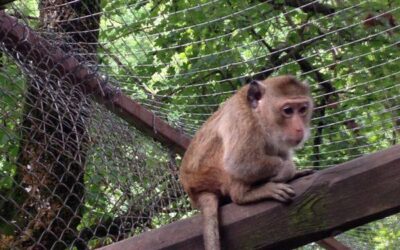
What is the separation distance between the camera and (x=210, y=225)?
9.16ft

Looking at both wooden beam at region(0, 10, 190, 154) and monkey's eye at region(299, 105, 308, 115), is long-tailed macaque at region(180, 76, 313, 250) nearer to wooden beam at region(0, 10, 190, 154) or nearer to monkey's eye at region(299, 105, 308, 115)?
monkey's eye at region(299, 105, 308, 115)

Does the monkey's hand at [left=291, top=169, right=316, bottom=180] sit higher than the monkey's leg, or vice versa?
the monkey's hand at [left=291, top=169, right=316, bottom=180]

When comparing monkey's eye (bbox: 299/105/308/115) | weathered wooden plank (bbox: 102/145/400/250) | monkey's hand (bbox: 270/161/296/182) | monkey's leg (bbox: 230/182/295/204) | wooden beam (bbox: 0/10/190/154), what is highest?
wooden beam (bbox: 0/10/190/154)

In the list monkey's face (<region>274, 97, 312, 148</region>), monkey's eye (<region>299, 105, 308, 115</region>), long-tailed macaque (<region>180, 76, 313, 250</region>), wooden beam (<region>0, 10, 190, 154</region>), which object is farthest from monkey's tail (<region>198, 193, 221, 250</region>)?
wooden beam (<region>0, 10, 190, 154</region>)

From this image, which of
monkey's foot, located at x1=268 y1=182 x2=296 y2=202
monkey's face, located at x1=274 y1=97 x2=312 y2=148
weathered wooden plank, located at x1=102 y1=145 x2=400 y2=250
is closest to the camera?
weathered wooden plank, located at x1=102 y1=145 x2=400 y2=250

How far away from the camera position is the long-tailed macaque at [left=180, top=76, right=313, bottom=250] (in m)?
3.07

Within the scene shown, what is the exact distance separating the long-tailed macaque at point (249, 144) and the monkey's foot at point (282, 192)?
0.37ft

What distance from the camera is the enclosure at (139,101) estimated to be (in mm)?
4047

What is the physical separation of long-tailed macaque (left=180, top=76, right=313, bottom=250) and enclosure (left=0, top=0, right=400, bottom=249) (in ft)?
0.97

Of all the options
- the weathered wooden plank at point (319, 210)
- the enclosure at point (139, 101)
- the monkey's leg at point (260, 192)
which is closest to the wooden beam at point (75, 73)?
the enclosure at point (139, 101)

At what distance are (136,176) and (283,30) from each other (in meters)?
2.28

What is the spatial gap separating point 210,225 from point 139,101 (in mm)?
2102

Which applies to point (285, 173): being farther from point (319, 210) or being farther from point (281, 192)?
point (319, 210)

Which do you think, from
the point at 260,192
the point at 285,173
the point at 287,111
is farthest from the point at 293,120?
the point at 260,192
